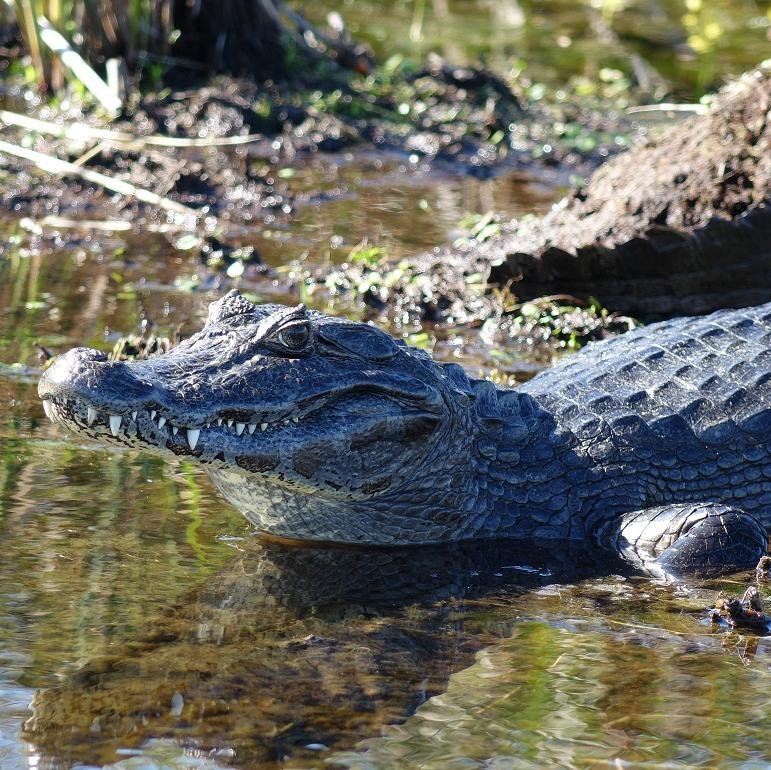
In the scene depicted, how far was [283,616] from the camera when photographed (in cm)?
403

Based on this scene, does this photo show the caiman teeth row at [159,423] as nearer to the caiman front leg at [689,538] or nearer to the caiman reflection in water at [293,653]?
the caiman reflection in water at [293,653]

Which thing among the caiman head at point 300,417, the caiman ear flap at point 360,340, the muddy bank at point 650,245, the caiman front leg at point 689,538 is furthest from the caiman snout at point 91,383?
the muddy bank at point 650,245

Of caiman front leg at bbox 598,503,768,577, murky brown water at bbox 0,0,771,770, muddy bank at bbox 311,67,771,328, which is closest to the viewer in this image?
murky brown water at bbox 0,0,771,770

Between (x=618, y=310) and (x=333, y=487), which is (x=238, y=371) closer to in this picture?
(x=333, y=487)

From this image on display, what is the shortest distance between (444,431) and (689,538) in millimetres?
931

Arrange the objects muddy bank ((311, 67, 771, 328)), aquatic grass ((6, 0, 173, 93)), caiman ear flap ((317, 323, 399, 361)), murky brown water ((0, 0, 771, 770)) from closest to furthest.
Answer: murky brown water ((0, 0, 771, 770)), caiman ear flap ((317, 323, 399, 361)), muddy bank ((311, 67, 771, 328)), aquatic grass ((6, 0, 173, 93))

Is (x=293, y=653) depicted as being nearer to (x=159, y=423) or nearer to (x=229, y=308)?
(x=159, y=423)

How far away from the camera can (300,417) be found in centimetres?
436

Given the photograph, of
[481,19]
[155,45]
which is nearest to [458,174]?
[155,45]

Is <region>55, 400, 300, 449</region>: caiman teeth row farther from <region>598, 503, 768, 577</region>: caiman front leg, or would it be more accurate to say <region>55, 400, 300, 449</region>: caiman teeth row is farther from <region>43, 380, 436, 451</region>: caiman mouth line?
<region>598, 503, 768, 577</region>: caiman front leg

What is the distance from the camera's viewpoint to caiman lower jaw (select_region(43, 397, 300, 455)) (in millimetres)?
3902

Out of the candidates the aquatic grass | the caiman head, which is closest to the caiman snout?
the caiman head

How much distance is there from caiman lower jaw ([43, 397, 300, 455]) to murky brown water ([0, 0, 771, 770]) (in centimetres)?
45

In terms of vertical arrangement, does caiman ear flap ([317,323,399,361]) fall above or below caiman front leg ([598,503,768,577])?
above
